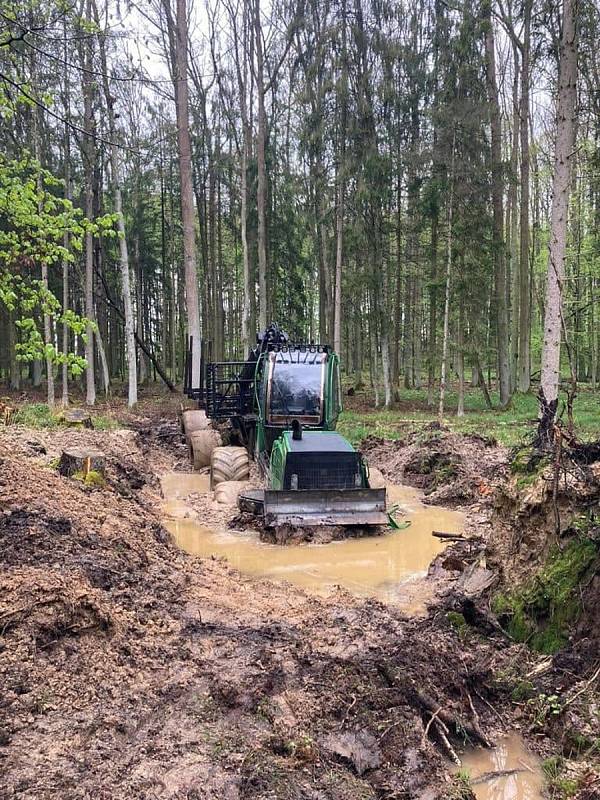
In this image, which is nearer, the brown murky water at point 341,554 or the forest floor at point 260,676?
the forest floor at point 260,676

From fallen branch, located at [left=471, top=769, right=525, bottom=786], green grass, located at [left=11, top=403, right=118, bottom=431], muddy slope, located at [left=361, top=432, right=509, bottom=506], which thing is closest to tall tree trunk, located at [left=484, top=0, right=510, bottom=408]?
muddy slope, located at [left=361, top=432, right=509, bottom=506]

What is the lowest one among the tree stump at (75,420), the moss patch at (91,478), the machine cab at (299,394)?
the moss patch at (91,478)

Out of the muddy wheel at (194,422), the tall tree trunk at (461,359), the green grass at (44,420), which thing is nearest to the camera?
the green grass at (44,420)

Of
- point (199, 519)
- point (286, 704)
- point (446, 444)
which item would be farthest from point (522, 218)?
point (286, 704)

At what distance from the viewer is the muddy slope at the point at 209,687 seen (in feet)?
9.61

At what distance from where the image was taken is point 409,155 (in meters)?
18.2

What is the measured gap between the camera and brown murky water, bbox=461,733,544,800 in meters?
3.13

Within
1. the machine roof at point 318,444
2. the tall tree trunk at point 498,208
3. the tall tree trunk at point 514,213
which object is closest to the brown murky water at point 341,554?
the machine roof at point 318,444

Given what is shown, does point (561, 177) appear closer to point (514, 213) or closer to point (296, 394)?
point (296, 394)

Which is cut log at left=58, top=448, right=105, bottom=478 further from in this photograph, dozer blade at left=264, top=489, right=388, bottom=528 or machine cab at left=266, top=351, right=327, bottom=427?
machine cab at left=266, top=351, right=327, bottom=427

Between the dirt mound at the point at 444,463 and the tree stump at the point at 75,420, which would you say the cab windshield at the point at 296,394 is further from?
the tree stump at the point at 75,420

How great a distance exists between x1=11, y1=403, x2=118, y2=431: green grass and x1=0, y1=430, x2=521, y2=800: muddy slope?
23.7 ft

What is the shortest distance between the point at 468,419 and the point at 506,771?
49.2 feet

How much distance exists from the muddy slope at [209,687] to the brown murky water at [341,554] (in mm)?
760
